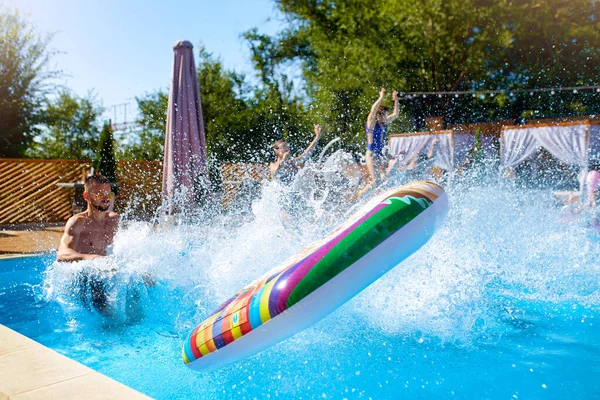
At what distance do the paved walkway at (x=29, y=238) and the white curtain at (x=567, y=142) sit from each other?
41.7 ft

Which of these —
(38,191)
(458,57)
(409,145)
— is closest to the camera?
(38,191)

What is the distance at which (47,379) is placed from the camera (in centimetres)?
259

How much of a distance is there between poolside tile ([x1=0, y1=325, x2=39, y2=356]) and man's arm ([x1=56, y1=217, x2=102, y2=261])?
1.00 metres

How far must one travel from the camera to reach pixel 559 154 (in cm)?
1453

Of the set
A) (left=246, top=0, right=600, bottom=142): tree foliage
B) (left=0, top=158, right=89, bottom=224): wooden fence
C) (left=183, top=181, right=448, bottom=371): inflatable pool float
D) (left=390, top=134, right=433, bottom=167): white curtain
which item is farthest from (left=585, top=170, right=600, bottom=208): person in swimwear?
(left=246, top=0, right=600, bottom=142): tree foliage

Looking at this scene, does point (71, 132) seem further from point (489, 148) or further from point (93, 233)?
point (93, 233)

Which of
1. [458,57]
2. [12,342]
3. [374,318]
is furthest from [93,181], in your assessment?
[458,57]

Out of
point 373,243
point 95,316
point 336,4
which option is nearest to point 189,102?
point 95,316

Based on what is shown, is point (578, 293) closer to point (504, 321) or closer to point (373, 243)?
point (504, 321)

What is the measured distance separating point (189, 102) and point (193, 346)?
6.74 metres

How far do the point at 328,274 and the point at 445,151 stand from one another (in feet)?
51.3

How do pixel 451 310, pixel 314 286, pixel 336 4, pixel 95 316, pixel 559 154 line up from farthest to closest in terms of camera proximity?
pixel 336 4
pixel 559 154
pixel 95 316
pixel 451 310
pixel 314 286

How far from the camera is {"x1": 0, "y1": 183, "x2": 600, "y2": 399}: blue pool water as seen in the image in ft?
10.3

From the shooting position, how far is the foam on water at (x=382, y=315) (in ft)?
10.4
